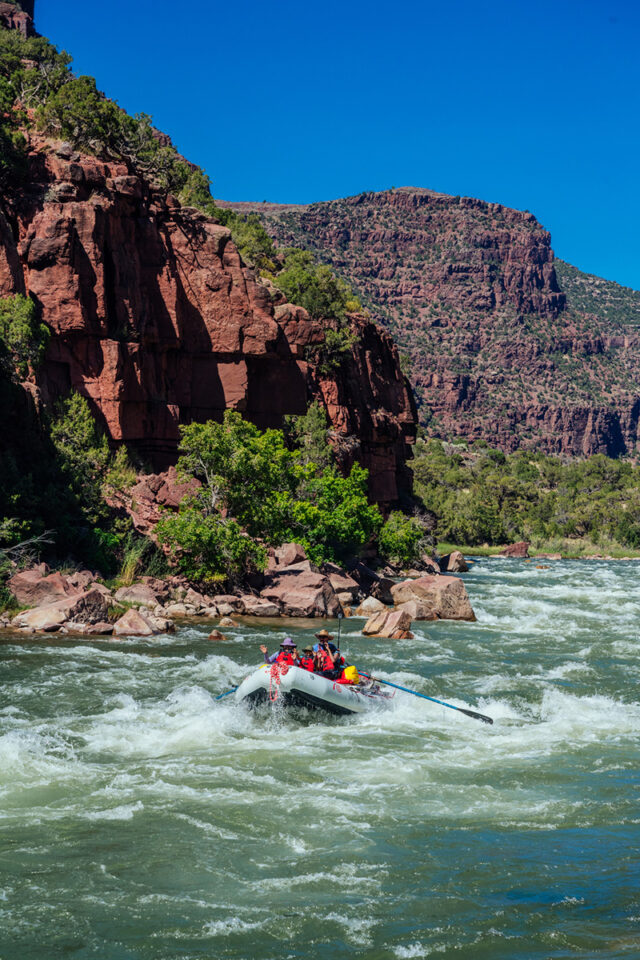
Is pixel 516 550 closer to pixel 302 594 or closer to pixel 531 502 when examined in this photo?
pixel 531 502

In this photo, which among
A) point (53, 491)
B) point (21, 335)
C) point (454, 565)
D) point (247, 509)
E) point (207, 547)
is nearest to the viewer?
point (53, 491)

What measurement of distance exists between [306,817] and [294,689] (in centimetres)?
391

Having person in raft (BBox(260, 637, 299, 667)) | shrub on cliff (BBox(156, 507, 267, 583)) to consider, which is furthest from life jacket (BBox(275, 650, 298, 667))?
shrub on cliff (BBox(156, 507, 267, 583))

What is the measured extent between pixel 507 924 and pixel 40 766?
629 cm

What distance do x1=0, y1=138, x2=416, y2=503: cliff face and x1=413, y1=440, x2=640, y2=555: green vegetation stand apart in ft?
142

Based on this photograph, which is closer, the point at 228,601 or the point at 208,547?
the point at 228,601

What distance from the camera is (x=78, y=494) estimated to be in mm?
27172

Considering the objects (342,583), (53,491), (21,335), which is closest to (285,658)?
(53,491)

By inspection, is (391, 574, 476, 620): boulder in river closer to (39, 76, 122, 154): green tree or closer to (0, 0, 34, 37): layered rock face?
(39, 76, 122, 154): green tree

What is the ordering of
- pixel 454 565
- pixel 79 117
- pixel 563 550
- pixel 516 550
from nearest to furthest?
pixel 79 117 → pixel 454 565 → pixel 516 550 → pixel 563 550

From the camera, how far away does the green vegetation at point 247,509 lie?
26375 millimetres

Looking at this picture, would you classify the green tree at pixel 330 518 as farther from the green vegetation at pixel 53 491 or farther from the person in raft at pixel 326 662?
the person in raft at pixel 326 662

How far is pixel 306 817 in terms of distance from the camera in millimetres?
9445

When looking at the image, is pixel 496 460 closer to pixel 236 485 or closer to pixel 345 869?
pixel 236 485
